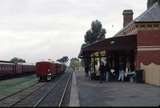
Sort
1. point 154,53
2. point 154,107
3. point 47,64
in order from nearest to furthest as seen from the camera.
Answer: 1. point 154,107
2. point 154,53
3. point 47,64

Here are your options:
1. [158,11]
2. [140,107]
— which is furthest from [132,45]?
[140,107]

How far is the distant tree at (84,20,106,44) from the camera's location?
314ft

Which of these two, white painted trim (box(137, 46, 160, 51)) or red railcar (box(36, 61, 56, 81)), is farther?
red railcar (box(36, 61, 56, 81))

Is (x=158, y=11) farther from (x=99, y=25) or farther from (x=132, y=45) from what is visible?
→ (x=99, y=25)

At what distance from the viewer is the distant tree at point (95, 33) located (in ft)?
314

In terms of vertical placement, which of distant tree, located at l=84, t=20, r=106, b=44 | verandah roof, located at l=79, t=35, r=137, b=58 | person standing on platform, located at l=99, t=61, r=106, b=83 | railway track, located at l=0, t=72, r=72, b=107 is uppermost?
distant tree, located at l=84, t=20, r=106, b=44

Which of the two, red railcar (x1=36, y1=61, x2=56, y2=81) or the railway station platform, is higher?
red railcar (x1=36, y1=61, x2=56, y2=81)

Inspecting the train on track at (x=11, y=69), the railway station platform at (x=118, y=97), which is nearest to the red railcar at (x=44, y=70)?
the train on track at (x=11, y=69)

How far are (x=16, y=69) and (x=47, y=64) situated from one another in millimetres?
16332

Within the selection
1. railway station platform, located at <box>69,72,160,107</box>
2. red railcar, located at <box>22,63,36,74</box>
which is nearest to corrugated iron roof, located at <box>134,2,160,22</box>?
railway station platform, located at <box>69,72,160,107</box>

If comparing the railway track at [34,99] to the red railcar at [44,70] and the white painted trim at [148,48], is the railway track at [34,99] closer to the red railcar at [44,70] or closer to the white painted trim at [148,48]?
the white painted trim at [148,48]

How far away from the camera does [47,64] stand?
2105 inches

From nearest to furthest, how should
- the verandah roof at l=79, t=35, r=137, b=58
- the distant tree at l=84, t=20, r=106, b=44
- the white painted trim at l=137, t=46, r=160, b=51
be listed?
the white painted trim at l=137, t=46, r=160, b=51 → the verandah roof at l=79, t=35, r=137, b=58 → the distant tree at l=84, t=20, r=106, b=44

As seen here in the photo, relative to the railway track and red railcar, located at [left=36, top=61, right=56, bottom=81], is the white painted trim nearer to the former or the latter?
the railway track
